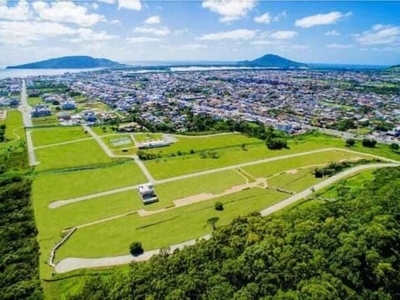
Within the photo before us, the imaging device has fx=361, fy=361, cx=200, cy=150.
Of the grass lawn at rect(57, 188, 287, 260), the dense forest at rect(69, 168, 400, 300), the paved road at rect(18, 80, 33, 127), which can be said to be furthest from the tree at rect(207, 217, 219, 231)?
the paved road at rect(18, 80, 33, 127)

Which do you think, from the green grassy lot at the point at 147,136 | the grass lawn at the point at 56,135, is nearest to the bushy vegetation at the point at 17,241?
the grass lawn at the point at 56,135

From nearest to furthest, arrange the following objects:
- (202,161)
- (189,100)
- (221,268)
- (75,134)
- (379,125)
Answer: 1. (221,268)
2. (202,161)
3. (75,134)
4. (379,125)
5. (189,100)

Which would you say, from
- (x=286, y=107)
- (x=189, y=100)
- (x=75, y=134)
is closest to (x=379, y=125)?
(x=286, y=107)

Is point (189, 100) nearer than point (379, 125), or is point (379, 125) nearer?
point (379, 125)

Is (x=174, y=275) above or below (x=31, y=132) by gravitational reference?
above

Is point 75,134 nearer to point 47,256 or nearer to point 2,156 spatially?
point 2,156

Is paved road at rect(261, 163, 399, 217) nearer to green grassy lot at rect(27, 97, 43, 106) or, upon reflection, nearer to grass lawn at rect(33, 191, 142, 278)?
grass lawn at rect(33, 191, 142, 278)

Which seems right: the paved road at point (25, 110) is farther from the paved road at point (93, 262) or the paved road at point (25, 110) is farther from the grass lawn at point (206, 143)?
→ the paved road at point (93, 262)
